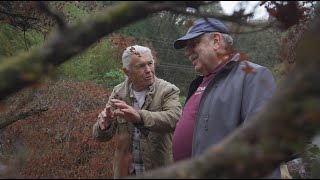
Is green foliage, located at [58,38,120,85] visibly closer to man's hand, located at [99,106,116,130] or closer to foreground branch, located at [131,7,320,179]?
man's hand, located at [99,106,116,130]

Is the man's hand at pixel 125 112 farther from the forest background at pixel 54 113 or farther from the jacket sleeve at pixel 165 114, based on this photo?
the forest background at pixel 54 113

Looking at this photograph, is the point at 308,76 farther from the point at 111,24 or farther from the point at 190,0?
the point at 111,24

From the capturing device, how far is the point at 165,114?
3.85 metres

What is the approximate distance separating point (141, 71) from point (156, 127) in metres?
0.55

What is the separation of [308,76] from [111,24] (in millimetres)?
725

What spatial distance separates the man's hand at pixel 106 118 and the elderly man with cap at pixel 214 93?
57 centimetres

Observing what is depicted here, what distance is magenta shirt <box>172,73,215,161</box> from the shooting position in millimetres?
3279

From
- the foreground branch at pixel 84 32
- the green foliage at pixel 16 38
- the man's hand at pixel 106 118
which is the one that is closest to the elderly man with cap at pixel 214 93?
the man's hand at pixel 106 118

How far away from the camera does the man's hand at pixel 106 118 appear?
3.69 metres

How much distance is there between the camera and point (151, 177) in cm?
156

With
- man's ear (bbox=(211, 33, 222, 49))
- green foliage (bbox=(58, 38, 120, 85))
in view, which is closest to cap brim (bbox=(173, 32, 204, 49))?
man's ear (bbox=(211, 33, 222, 49))

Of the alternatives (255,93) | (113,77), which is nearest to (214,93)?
(255,93)

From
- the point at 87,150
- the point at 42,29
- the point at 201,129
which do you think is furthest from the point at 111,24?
the point at 87,150

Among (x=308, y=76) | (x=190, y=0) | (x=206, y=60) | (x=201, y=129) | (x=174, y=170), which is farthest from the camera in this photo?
(x=206, y=60)
